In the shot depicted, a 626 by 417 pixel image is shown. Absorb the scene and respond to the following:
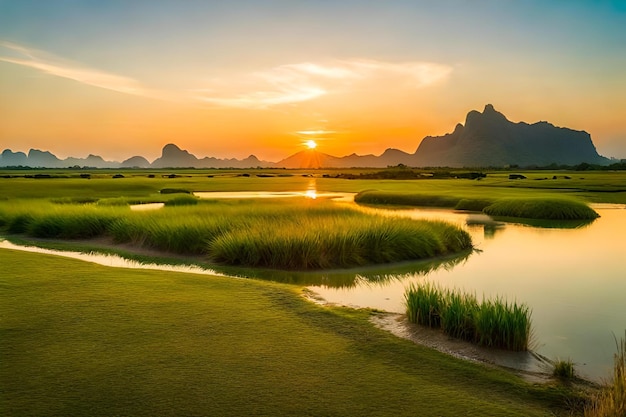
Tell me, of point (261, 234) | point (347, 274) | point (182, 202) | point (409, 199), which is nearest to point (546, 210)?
point (409, 199)

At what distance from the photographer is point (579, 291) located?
50.2 feet

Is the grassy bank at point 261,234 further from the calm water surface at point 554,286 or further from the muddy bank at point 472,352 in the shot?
the muddy bank at point 472,352

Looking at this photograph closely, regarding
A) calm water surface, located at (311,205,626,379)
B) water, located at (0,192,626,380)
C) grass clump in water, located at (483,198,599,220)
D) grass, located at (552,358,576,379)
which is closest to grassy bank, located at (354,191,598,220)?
grass clump in water, located at (483,198,599,220)

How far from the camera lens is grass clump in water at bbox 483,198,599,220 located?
1540 inches

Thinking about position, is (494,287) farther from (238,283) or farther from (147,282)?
(147,282)

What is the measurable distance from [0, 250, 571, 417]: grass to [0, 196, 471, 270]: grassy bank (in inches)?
304

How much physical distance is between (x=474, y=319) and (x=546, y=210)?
34535mm

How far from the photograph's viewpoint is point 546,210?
40125 millimetres

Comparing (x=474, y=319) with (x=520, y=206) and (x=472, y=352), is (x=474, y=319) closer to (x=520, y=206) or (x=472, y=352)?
(x=472, y=352)

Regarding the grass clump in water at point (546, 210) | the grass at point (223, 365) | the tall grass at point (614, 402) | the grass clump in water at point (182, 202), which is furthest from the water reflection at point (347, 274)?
the grass clump in water at point (182, 202)

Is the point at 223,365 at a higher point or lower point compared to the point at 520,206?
lower

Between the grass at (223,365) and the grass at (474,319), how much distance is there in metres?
1.34

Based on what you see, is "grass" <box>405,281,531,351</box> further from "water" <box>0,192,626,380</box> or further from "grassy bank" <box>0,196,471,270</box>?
"grassy bank" <box>0,196,471,270</box>

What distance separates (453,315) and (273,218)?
60.4ft
